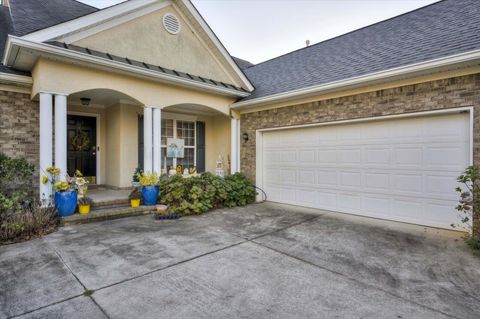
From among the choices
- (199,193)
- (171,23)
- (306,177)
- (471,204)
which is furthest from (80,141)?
(471,204)

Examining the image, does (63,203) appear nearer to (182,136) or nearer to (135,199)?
(135,199)

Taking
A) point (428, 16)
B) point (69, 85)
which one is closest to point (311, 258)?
point (69, 85)

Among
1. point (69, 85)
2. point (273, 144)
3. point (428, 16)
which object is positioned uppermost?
point (428, 16)

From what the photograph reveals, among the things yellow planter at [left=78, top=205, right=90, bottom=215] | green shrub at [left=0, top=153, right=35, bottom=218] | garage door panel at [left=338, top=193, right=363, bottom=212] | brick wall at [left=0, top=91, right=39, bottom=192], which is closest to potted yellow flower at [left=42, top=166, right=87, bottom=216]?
yellow planter at [left=78, top=205, right=90, bottom=215]

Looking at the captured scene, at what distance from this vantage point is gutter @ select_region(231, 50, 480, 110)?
4734 millimetres

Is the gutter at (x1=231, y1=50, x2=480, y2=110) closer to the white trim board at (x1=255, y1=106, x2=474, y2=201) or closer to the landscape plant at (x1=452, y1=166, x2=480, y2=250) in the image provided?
the white trim board at (x1=255, y1=106, x2=474, y2=201)

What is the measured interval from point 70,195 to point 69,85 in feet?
7.73

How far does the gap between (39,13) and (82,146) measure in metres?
3.68

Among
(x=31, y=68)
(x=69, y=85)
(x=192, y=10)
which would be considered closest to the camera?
(x=69, y=85)

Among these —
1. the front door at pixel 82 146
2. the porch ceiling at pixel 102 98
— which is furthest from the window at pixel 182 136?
the front door at pixel 82 146

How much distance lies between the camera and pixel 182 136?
9.62m

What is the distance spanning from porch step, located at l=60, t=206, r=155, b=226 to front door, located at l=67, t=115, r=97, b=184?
2.87 m

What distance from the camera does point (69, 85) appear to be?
5.74 meters

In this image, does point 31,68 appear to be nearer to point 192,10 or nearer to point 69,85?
point 69,85
